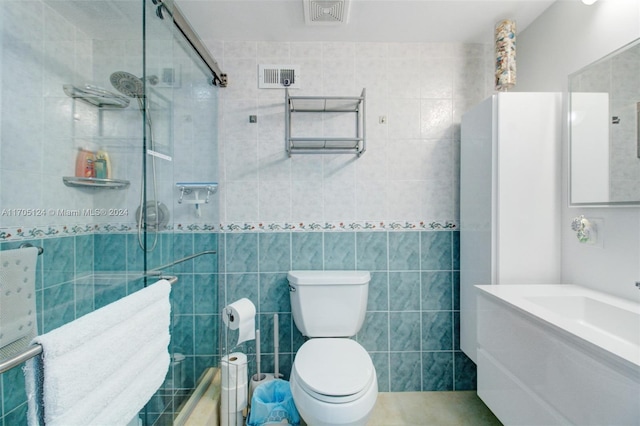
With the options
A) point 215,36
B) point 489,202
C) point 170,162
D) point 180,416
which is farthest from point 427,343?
point 215,36

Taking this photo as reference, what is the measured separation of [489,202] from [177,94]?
1589 mm

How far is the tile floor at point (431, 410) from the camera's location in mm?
1618

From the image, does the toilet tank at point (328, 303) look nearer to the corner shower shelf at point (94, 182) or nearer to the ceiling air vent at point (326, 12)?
the corner shower shelf at point (94, 182)

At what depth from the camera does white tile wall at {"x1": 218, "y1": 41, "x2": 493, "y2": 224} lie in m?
1.81

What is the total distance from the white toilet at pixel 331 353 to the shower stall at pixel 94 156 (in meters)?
0.58

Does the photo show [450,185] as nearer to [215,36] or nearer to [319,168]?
[319,168]

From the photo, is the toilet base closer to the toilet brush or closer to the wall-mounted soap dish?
the toilet brush

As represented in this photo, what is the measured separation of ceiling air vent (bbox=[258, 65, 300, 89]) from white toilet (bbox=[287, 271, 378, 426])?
1136mm

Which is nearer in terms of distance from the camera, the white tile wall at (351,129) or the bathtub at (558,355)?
the bathtub at (558,355)

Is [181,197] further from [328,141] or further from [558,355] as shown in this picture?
[558,355]

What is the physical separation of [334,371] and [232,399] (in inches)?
23.0

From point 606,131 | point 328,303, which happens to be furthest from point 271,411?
point 606,131

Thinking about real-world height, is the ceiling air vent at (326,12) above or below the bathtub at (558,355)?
above

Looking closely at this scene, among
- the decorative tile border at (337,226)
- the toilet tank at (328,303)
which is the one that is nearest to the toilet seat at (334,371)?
the toilet tank at (328,303)
